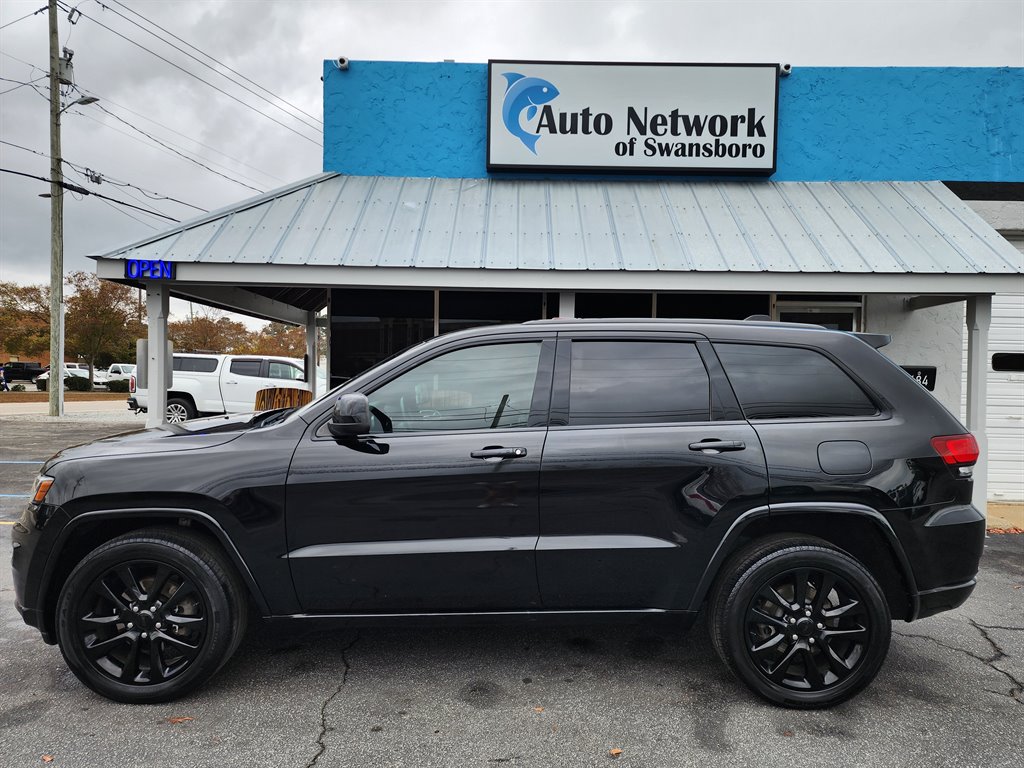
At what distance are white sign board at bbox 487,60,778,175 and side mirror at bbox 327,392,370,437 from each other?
6.44m

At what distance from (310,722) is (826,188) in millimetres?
8652

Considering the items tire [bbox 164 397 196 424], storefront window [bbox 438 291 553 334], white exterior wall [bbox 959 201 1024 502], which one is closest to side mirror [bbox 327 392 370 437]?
storefront window [bbox 438 291 553 334]

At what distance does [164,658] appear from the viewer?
2953mm

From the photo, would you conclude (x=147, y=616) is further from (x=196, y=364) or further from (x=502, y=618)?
(x=196, y=364)

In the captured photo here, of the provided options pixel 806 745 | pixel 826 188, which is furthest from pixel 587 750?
pixel 826 188

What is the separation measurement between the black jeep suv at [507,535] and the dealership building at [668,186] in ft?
14.4

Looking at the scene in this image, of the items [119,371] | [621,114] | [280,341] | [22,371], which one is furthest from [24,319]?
[621,114]

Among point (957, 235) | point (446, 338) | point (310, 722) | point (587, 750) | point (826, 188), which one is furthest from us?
point (826, 188)

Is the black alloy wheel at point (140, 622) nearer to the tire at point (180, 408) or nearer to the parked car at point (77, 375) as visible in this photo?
the tire at point (180, 408)

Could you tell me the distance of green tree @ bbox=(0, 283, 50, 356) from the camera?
37438 millimetres

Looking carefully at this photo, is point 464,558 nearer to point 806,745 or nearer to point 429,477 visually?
point 429,477

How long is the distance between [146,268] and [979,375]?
9071mm

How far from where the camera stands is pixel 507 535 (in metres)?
2.90

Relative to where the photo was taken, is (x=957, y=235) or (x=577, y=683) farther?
(x=957, y=235)
